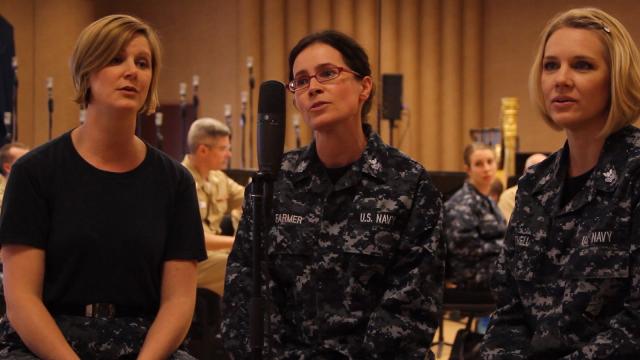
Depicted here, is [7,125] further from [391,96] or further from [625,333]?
[625,333]

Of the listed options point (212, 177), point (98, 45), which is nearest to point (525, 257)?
point (98, 45)

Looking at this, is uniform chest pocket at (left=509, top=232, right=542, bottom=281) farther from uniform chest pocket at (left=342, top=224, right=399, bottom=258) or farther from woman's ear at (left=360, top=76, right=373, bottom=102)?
woman's ear at (left=360, top=76, right=373, bottom=102)

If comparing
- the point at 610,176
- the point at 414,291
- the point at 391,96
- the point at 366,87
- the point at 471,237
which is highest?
the point at 391,96

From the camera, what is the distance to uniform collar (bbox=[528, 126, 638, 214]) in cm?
186

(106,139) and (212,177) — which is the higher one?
(106,139)

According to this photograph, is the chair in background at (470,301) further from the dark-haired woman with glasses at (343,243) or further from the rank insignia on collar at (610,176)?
the rank insignia on collar at (610,176)

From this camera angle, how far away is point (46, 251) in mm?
2094

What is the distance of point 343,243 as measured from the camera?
2.17m

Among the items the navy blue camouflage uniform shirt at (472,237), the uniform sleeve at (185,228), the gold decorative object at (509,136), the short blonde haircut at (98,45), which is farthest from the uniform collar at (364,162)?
the gold decorative object at (509,136)

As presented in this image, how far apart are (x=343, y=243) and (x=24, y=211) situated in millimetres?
817

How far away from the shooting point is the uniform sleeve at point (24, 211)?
2053mm

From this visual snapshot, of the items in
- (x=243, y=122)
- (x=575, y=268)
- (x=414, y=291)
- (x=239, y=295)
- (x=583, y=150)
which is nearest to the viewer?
(x=575, y=268)

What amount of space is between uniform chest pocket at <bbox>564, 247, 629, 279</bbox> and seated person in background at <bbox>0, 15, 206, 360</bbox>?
1027mm

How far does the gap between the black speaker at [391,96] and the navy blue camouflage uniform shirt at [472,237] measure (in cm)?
305
